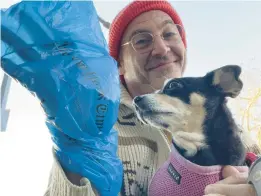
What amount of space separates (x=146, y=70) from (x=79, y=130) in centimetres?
47

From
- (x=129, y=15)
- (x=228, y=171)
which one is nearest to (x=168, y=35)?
(x=129, y=15)

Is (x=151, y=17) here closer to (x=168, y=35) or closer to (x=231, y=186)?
(x=168, y=35)

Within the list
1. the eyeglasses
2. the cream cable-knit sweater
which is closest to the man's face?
the eyeglasses

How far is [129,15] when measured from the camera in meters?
1.35

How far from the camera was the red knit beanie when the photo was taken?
133 cm

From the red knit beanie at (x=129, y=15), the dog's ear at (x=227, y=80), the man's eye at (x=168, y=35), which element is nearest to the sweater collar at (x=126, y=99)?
the red knit beanie at (x=129, y=15)

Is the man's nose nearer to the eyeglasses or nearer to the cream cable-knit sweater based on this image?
the eyeglasses

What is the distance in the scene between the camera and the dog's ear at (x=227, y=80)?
0.80m

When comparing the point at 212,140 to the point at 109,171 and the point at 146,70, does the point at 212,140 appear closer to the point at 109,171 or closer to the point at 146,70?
the point at 109,171

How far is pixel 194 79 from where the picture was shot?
0.85 meters

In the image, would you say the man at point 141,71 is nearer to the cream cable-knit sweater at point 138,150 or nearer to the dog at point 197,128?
the cream cable-knit sweater at point 138,150

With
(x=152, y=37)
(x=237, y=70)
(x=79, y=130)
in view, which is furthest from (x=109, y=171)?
(x=152, y=37)

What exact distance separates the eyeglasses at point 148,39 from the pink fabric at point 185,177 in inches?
18.2

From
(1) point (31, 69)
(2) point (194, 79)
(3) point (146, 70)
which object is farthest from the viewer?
(3) point (146, 70)
